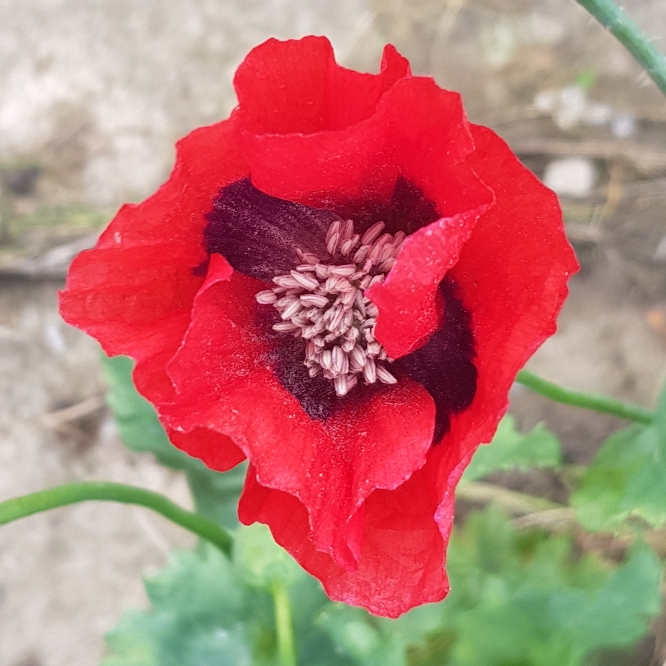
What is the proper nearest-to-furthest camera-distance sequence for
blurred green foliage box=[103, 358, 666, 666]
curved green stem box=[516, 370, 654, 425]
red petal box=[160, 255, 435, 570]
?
red petal box=[160, 255, 435, 570] → curved green stem box=[516, 370, 654, 425] → blurred green foliage box=[103, 358, 666, 666]

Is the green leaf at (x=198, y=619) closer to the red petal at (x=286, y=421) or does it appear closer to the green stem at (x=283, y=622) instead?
the green stem at (x=283, y=622)

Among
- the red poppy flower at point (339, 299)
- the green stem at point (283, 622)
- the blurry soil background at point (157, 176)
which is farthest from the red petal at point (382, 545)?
the blurry soil background at point (157, 176)

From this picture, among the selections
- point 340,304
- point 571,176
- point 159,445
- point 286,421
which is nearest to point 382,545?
point 286,421

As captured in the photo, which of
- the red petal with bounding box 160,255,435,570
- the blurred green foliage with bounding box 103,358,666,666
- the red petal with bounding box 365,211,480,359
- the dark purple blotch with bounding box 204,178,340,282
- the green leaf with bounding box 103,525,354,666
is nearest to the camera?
the red petal with bounding box 365,211,480,359

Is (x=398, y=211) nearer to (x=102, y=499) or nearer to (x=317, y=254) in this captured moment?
(x=317, y=254)

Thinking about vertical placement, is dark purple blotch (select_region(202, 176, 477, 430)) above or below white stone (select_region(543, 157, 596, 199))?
above

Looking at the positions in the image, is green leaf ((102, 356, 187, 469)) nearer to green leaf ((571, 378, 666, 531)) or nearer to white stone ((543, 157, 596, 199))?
green leaf ((571, 378, 666, 531))

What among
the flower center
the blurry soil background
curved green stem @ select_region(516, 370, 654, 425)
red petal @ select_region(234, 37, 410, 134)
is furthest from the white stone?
red petal @ select_region(234, 37, 410, 134)

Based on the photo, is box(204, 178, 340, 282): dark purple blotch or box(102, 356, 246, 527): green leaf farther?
box(102, 356, 246, 527): green leaf
